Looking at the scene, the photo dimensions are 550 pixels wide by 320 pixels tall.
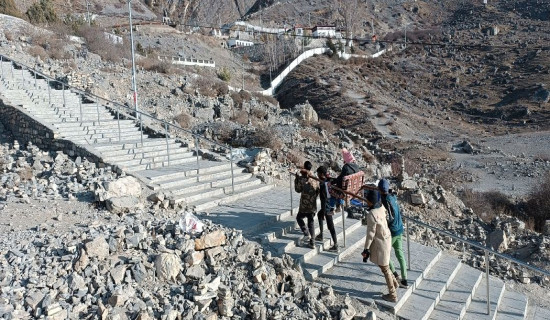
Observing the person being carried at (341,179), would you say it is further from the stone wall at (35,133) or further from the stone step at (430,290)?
the stone wall at (35,133)

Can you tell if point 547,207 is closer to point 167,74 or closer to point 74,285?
point 74,285

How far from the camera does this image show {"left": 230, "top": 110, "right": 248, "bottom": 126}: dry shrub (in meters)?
20.8

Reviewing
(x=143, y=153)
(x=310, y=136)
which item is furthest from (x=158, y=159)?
(x=310, y=136)

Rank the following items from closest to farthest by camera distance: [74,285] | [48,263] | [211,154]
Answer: [74,285] → [48,263] → [211,154]

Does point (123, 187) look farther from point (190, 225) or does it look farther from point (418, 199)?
point (418, 199)

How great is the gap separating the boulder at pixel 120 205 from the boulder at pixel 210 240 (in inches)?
85.0

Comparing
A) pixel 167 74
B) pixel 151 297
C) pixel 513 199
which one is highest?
pixel 167 74

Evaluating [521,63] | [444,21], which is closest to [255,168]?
[521,63]

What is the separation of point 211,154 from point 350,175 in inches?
245

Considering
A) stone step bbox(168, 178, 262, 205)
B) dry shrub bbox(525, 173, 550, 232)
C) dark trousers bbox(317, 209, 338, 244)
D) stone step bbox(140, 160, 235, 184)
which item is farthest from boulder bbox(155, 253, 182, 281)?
dry shrub bbox(525, 173, 550, 232)

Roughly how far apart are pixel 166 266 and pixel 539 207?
1480 centimetres

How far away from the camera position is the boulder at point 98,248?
611cm

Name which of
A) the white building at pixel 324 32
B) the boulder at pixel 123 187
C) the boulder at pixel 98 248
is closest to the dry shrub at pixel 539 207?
the boulder at pixel 123 187

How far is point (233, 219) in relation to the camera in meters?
8.82
